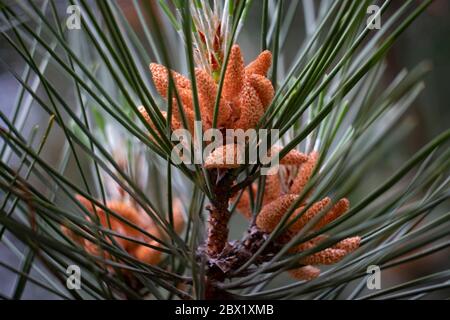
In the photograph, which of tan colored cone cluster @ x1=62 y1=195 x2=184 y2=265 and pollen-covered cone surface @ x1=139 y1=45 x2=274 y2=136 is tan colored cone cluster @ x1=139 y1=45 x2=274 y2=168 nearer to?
pollen-covered cone surface @ x1=139 y1=45 x2=274 y2=136

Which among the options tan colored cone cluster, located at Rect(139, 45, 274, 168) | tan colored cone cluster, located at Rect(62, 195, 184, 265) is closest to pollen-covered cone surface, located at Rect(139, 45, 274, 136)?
tan colored cone cluster, located at Rect(139, 45, 274, 168)

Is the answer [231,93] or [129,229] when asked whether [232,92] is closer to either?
[231,93]

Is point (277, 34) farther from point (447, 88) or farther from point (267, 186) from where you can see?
point (447, 88)

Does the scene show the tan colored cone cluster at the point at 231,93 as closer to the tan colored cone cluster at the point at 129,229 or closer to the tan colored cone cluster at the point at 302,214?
the tan colored cone cluster at the point at 302,214

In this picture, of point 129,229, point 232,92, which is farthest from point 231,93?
point 129,229

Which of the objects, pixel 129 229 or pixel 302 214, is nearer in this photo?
pixel 302 214

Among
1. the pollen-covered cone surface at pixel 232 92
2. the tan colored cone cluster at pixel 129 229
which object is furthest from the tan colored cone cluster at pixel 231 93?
the tan colored cone cluster at pixel 129 229
